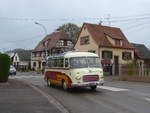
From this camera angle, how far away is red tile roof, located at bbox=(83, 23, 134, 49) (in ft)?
166

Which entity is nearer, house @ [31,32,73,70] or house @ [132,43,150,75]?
house @ [132,43,150,75]

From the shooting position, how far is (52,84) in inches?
874

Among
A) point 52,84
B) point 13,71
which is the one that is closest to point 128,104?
point 52,84

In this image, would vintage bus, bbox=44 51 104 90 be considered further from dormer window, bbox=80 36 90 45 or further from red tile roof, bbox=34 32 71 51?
red tile roof, bbox=34 32 71 51

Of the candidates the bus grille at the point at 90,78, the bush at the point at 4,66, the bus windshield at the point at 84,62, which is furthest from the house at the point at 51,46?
the bus grille at the point at 90,78

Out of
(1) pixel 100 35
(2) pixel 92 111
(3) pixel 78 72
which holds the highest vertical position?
(1) pixel 100 35

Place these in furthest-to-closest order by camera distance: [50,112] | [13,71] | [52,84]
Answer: [13,71] < [52,84] < [50,112]

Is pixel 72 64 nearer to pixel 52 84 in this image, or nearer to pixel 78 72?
pixel 78 72

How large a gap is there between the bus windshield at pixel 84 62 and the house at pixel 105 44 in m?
29.7

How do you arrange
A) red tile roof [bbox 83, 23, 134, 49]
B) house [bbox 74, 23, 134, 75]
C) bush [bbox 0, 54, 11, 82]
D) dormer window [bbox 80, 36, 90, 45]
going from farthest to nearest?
dormer window [bbox 80, 36, 90, 45] → red tile roof [bbox 83, 23, 134, 49] → house [bbox 74, 23, 134, 75] → bush [bbox 0, 54, 11, 82]

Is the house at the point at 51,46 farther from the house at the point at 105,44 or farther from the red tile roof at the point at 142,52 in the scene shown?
the red tile roof at the point at 142,52

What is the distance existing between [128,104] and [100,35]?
4018 cm

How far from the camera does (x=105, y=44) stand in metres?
50.3

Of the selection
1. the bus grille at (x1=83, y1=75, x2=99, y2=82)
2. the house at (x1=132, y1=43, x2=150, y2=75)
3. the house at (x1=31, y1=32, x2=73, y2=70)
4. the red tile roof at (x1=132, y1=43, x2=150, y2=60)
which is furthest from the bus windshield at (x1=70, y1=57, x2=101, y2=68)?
the house at (x1=31, y1=32, x2=73, y2=70)
